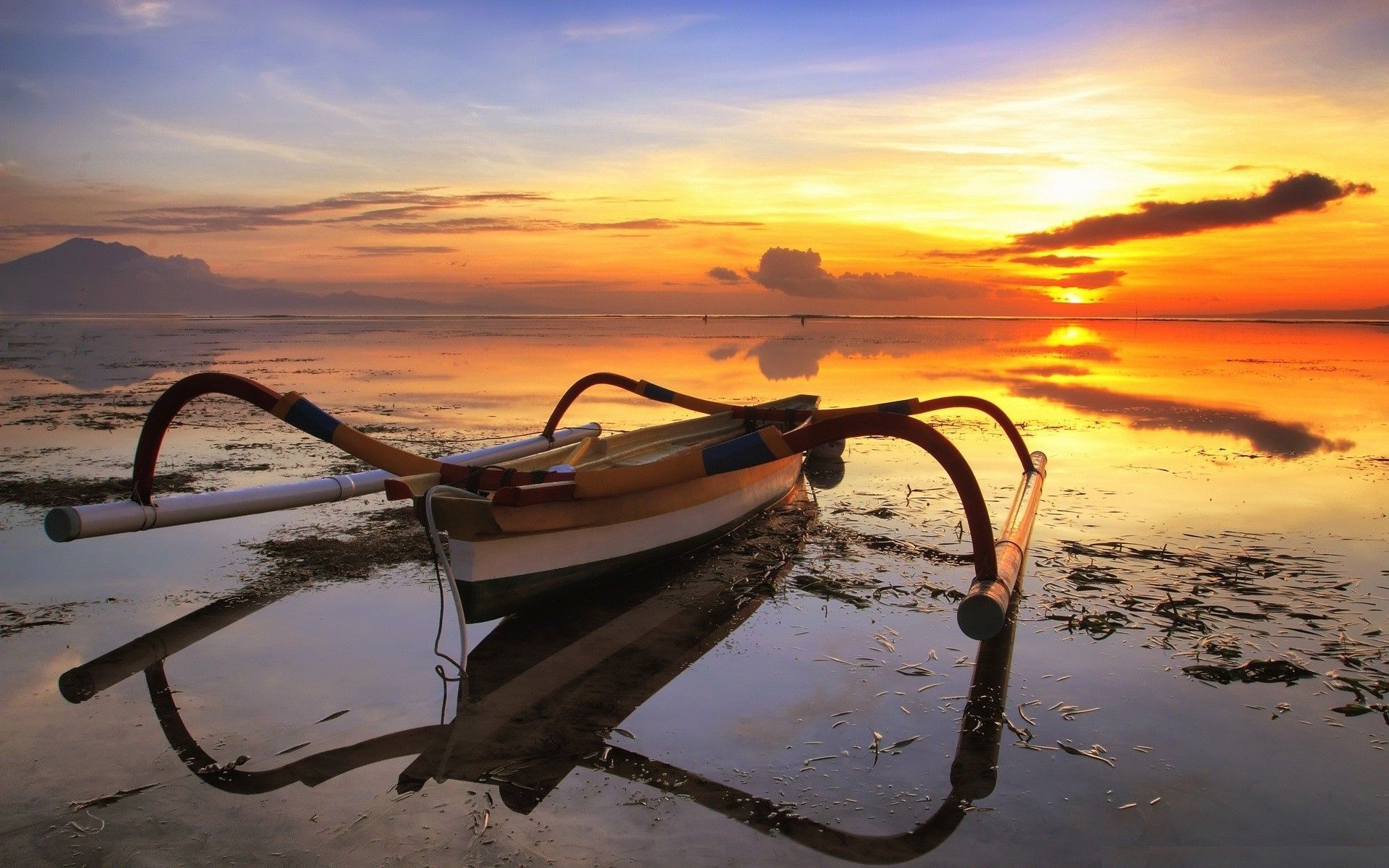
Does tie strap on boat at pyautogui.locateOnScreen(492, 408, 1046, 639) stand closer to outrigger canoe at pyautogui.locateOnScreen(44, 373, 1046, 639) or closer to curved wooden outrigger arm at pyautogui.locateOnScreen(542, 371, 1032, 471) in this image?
outrigger canoe at pyautogui.locateOnScreen(44, 373, 1046, 639)

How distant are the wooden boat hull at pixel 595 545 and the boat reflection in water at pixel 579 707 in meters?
0.24

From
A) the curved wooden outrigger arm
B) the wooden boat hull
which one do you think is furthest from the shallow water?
the curved wooden outrigger arm

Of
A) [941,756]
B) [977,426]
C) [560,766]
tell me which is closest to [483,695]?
[560,766]

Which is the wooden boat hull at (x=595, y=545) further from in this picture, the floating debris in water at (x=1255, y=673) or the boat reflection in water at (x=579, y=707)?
the floating debris in water at (x=1255, y=673)

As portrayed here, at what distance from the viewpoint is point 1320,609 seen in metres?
5.23

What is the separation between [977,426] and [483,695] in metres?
9.76

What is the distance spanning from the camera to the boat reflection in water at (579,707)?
3266mm

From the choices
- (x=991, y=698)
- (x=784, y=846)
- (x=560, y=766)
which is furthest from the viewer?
(x=991, y=698)

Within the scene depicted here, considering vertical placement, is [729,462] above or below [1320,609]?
above

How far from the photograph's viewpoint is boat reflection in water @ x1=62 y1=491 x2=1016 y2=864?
3266mm

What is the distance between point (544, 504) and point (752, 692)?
59.0 inches

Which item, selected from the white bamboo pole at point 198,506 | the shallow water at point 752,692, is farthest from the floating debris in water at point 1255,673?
the white bamboo pole at point 198,506

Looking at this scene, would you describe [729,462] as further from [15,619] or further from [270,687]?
[15,619]

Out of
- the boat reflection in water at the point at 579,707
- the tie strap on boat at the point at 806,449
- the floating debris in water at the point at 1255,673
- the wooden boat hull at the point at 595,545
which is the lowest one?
the boat reflection in water at the point at 579,707
